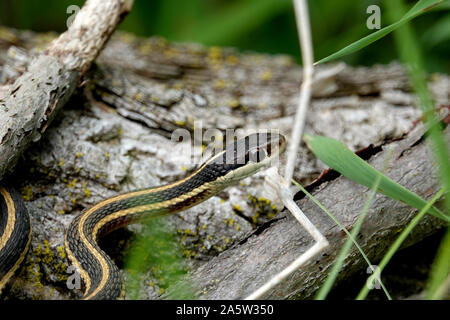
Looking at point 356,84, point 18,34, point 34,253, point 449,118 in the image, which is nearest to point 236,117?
point 356,84

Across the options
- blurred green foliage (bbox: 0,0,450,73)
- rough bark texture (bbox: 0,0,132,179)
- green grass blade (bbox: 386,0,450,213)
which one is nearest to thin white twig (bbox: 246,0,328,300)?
green grass blade (bbox: 386,0,450,213)

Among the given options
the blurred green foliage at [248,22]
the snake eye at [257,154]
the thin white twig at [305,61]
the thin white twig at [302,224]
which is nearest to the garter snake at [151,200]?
the snake eye at [257,154]

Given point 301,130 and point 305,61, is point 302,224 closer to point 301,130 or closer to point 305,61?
point 301,130

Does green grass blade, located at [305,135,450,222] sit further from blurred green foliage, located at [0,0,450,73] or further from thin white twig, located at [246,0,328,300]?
blurred green foliage, located at [0,0,450,73]

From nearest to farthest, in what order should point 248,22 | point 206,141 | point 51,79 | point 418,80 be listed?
1. point 418,80
2. point 51,79
3. point 206,141
4. point 248,22

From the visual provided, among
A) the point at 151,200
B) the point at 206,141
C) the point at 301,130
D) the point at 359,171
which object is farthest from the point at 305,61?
the point at 206,141

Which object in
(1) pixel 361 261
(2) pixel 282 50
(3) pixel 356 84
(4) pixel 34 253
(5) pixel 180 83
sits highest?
(2) pixel 282 50

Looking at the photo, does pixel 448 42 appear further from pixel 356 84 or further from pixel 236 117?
pixel 236 117
